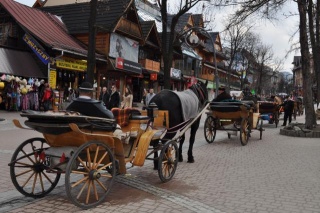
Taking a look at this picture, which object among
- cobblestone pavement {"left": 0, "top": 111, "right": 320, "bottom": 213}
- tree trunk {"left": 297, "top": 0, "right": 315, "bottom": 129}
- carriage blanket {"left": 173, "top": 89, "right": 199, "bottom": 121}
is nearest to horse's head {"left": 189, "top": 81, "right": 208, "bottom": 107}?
carriage blanket {"left": 173, "top": 89, "right": 199, "bottom": 121}

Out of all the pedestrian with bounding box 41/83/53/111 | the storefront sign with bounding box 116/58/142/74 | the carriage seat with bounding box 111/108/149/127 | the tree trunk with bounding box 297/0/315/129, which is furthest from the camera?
the storefront sign with bounding box 116/58/142/74

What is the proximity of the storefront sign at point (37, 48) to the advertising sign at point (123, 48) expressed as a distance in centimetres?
697

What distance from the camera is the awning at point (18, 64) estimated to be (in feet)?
67.3

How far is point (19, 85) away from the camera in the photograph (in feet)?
64.3

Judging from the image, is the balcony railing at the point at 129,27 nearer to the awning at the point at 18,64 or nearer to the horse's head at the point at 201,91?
the awning at the point at 18,64

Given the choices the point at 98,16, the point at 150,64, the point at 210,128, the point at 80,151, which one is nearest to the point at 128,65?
the point at 98,16

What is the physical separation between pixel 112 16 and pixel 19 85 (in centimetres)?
1157

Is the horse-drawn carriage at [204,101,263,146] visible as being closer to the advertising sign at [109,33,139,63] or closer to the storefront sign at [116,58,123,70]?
the storefront sign at [116,58,123,70]

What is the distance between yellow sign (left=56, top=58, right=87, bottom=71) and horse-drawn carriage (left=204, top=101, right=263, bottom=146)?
13.4 m

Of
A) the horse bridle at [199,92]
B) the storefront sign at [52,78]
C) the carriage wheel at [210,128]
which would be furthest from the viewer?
the storefront sign at [52,78]

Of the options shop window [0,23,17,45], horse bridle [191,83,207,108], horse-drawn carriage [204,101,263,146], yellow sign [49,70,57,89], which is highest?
shop window [0,23,17,45]

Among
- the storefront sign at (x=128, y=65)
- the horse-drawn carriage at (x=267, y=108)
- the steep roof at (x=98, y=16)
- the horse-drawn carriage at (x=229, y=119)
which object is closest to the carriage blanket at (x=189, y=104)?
the horse-drawn carriage at (x=229, y=119)

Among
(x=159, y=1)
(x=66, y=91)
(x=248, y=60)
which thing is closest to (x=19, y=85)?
(x=66, y=91)

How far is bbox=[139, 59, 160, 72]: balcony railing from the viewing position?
1346 inches
